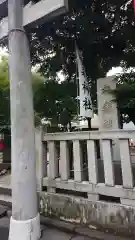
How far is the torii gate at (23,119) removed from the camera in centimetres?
260

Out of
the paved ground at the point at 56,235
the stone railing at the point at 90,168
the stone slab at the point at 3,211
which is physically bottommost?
the paved ground at the point at 56,235

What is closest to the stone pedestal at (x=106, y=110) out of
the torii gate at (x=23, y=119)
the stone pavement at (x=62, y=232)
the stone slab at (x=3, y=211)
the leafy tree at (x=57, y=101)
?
the leafy tree at (x=57, y=101)

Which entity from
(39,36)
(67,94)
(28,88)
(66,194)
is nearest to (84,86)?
(67,94)

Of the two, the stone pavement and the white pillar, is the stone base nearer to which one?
the white pillar

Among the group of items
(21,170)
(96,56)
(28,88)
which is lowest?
(21,170)

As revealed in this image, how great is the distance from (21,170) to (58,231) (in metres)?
1.09

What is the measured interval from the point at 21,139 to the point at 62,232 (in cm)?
146

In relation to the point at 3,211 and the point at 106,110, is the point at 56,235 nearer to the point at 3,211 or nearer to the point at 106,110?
the point at 3,211

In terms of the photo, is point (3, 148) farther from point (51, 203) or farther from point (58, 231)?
point (58, 231)

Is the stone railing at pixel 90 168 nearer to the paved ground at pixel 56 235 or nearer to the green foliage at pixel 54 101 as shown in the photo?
the paved ground at pixel 56 235

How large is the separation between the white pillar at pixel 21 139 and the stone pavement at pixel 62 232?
0.81ft

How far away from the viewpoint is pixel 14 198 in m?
2.67

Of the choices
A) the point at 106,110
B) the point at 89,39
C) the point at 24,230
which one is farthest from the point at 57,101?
the point at 24,230

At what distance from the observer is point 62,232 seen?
2.89 metres
